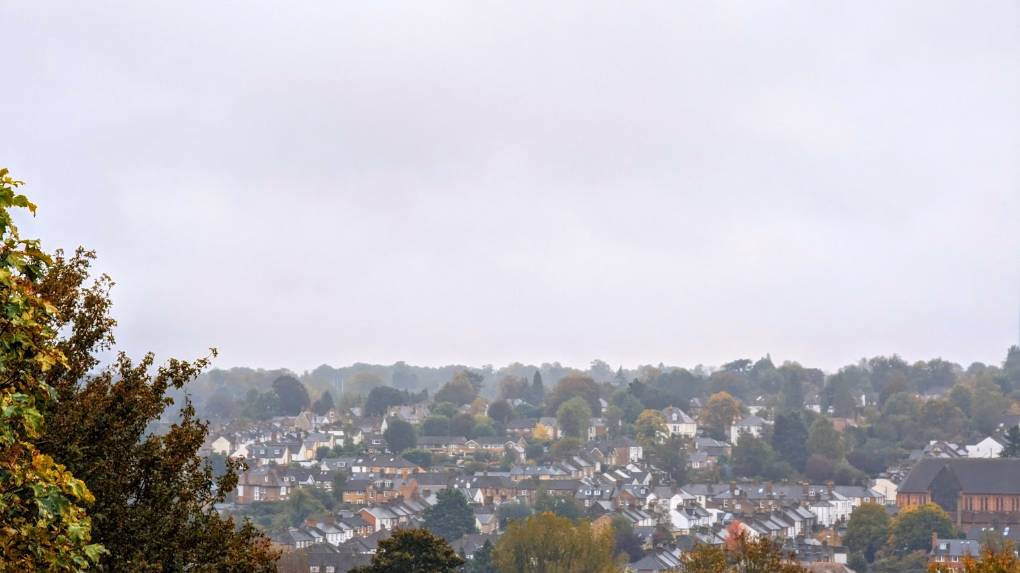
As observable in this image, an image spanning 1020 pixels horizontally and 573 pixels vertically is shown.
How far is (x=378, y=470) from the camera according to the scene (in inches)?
5576

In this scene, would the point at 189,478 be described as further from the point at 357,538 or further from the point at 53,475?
the point at 357,538

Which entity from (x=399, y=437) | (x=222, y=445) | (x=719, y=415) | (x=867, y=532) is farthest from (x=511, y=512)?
(x=719, y=415)

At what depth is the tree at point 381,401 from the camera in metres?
194

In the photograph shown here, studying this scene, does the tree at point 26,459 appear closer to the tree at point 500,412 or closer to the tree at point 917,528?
the tree at point 917,528

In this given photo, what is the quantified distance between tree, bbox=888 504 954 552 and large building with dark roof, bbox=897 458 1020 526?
16.2 m

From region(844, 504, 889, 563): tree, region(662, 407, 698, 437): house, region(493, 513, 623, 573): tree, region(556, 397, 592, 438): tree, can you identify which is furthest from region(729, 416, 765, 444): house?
region(493, 513, 623, 573): tree

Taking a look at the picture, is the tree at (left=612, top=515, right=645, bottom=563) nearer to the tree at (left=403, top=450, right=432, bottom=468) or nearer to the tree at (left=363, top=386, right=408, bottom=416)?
the tree at (left=403, top=450, right=432, bottom=468)

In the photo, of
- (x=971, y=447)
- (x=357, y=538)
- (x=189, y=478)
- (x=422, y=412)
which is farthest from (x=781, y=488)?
(x=189, y=478)

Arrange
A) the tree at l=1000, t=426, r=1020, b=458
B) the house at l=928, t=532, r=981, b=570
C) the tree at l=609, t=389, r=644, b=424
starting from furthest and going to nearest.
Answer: the tree at l=609, t=389, r=644, b=424
the tree at l=1000, t=426, r=1020, b=458
the house at l=928, t=532, r=981, b=570

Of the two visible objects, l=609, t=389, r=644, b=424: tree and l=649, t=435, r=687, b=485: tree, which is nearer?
l=649, t=435, r=687, b=485: tree

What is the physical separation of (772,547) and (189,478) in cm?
2757

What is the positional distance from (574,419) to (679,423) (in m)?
11.8

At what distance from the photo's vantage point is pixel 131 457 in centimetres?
1544

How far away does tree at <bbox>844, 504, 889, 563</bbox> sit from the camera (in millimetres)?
92250
